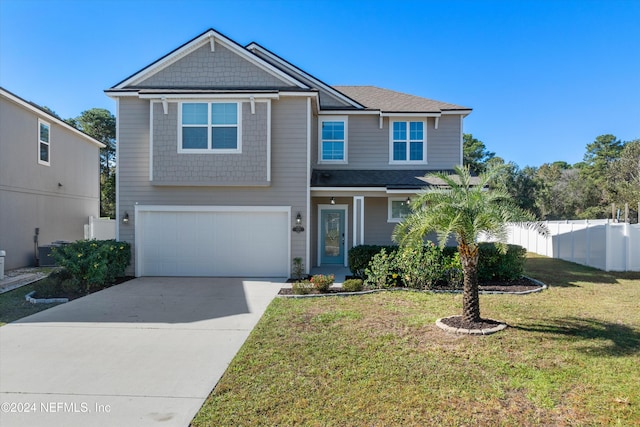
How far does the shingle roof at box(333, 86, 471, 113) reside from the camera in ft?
44.6

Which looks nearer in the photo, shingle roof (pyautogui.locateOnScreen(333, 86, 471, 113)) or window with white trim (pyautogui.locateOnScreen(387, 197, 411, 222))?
window with white trim (pyautogui.locateOnScreen(387, 197, 411, 222))

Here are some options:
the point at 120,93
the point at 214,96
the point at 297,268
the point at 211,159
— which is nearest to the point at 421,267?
the point at 297,268

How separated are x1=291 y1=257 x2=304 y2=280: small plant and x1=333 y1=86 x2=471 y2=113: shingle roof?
6.65 metres

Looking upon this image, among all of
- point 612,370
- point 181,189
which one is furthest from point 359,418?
point 181,189

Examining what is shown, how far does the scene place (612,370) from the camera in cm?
438

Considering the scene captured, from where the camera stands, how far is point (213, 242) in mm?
11406

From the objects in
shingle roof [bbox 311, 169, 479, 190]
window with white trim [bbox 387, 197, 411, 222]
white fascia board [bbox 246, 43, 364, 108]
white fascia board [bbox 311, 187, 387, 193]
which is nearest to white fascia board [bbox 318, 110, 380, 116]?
white fascia board [bbox 246, 43, 364, 108]

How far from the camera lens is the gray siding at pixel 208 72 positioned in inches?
450

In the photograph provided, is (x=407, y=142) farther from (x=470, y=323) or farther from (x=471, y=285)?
(x=470, y=323)

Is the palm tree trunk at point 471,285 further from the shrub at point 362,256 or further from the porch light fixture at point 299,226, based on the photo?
the porch light fixture at point 299,226

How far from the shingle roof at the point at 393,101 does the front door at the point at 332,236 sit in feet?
14.6

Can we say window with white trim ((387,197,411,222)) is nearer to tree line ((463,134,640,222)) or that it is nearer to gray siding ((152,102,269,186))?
gray siding ((152,102,269,186))

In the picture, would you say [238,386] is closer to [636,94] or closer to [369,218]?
[369,218]

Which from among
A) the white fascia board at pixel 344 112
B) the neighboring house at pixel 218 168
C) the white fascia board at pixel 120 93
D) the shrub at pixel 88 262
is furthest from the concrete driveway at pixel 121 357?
the white fascia board at pixel 344 112
